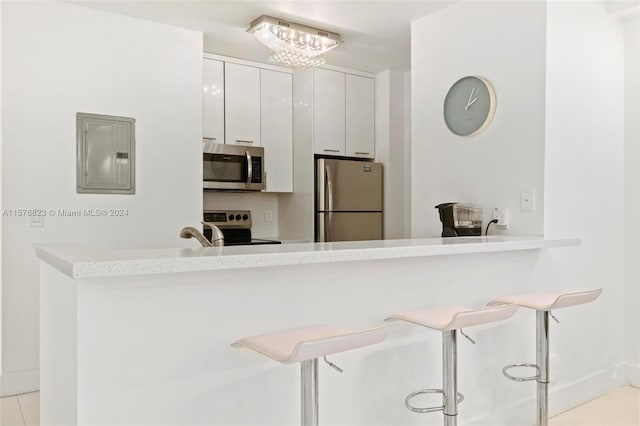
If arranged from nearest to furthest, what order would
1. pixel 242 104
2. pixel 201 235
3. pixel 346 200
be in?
pixel 201 235, pixel 242 104, pixel 346 200

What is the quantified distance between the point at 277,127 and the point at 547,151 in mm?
2530

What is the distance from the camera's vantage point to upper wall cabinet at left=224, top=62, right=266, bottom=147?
4.32 metres

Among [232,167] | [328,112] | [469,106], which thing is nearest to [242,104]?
[232,167]

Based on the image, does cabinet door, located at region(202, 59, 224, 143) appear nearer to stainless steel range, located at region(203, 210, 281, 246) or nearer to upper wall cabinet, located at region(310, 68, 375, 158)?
→ stainless steel range, located at region(203, 210, 281, 246)

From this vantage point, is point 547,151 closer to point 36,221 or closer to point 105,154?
point 105,154

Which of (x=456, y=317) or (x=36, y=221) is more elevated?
(x=36, y=221)

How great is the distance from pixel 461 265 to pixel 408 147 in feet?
8.56

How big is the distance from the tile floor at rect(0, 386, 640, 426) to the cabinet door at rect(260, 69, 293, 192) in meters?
2.48

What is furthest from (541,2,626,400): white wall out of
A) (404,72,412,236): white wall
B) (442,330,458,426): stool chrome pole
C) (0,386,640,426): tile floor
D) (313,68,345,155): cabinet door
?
(313,68,345,155): cabinet door

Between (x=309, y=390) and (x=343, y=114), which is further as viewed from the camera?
(x=343, y=114)

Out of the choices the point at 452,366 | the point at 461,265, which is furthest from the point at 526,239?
→ the point at 452,366

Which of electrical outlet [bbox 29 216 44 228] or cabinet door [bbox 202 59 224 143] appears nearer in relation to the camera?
electrical outlet [bbox 29 216 44 228]

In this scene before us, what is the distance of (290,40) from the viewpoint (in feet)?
11.0

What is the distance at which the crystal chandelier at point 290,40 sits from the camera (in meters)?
3.35
